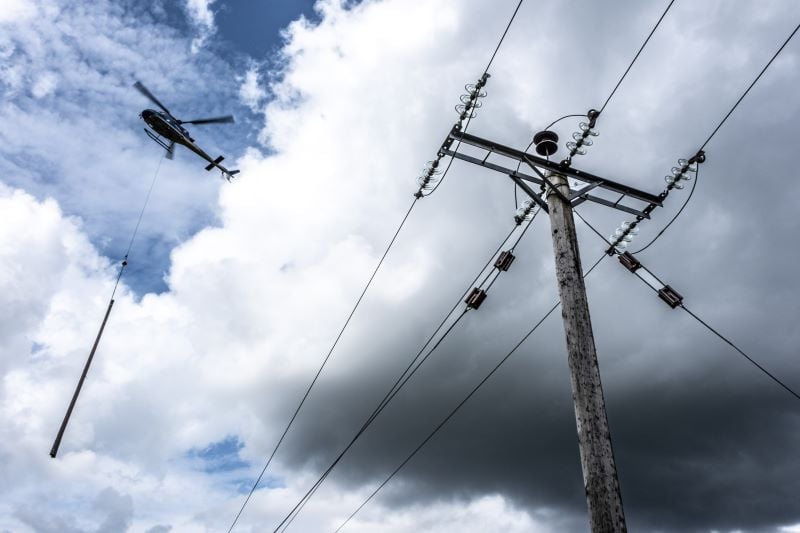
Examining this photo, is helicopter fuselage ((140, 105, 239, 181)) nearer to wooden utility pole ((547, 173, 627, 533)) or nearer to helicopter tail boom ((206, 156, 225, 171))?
helicopter tail boom ((206, 156, 225, 171))

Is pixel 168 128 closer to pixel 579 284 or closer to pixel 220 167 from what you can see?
pixel 220 167

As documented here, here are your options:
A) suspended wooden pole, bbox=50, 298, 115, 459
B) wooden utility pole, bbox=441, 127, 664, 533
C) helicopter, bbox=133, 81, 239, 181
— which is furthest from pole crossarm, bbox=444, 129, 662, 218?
helicopter, bbox=133, 81, 239, 181

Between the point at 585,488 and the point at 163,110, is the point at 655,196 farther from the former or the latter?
the point at 163,110

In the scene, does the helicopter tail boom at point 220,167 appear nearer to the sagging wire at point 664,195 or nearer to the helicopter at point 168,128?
the helicopter at point 168,128

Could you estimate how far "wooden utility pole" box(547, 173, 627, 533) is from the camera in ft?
18.3

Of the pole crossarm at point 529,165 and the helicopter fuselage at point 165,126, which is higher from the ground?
the helicopter fuselage at point 165,126

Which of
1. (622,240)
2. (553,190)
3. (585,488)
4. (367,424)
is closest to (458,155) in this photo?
(553,190)

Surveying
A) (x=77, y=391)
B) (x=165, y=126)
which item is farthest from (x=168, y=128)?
(x=77, y=391)

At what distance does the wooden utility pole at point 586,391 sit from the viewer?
18.3 ft

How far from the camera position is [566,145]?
30.4 ft

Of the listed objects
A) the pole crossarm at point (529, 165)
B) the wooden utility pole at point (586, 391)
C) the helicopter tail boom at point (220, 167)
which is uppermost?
the helicopter tail boom at point (220, 167)

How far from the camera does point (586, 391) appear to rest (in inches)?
245

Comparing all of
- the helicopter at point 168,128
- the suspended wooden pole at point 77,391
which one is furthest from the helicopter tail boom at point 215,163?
the suspended wooden pole at point 77,391

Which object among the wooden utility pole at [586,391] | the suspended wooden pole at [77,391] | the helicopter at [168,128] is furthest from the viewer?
the helicopter at [168,128]
